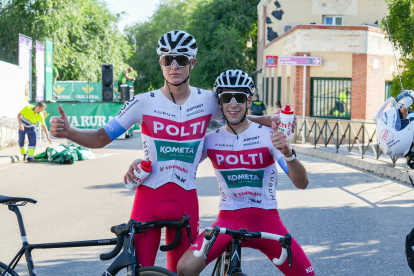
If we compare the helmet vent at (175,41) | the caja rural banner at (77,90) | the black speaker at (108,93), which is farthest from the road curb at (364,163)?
the caja rural banner at (77,90)

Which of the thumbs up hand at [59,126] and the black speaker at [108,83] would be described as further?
the black speaker at [108,83]

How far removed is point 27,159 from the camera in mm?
16000

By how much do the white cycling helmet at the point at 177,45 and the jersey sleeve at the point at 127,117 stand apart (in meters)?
0.35

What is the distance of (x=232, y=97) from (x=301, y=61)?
1873 cm

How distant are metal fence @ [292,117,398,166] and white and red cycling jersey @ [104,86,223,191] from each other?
1077cm

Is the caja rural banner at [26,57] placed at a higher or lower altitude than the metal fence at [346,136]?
higher

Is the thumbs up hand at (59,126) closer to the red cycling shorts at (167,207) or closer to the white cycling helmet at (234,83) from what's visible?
the red cycling shorts at (167,207)

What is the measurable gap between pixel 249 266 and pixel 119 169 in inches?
340

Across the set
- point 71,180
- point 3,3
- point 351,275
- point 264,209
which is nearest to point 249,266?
point 351,275

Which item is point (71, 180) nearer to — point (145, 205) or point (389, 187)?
point (389, 187)

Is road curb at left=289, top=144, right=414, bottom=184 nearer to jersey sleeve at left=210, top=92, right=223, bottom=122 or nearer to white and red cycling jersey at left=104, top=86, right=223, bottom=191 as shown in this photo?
jersey sleeve at left=210, top=92, right=223, bottom=122

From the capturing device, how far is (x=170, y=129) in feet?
11.1

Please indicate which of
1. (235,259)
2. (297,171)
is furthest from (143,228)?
(297,171)

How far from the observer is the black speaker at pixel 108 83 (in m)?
26.9
